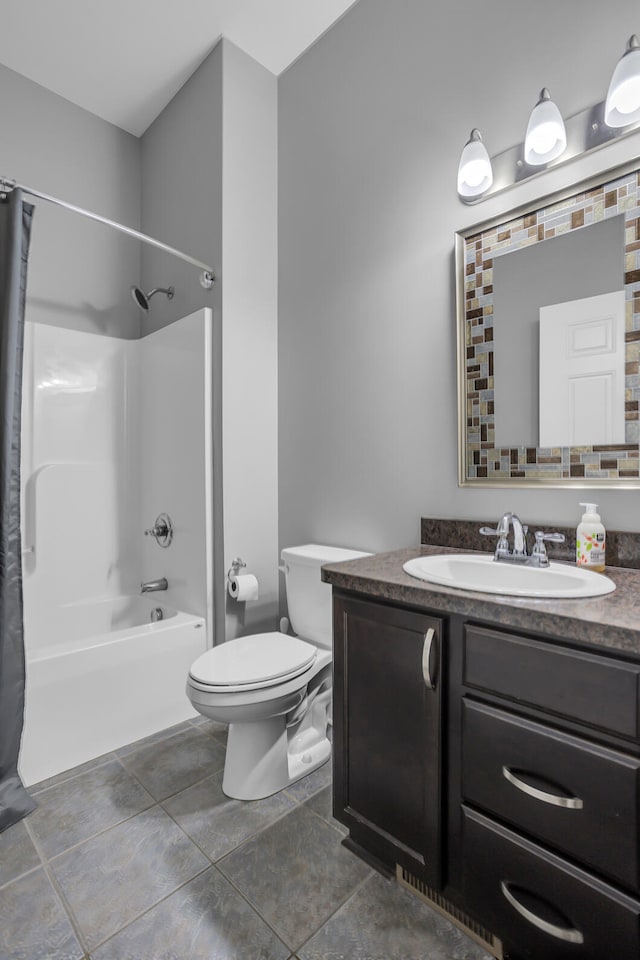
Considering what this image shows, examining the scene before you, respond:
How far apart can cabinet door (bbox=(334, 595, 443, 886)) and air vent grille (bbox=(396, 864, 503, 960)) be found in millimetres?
61

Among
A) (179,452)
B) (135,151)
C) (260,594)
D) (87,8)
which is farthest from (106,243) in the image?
(260,594)

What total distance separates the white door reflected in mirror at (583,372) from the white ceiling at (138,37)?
A: 5.58 ft

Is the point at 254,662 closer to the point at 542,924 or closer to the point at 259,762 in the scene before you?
the point at 259,762

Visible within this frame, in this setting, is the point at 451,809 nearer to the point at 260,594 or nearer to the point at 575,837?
the point at 575,837

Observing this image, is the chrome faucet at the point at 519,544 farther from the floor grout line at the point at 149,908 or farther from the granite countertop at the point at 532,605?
the floor grout line at the point at 149,908

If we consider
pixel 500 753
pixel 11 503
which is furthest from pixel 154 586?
pixel 500 753

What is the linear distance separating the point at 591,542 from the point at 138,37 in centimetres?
271

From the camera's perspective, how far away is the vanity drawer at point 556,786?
2.69 feet

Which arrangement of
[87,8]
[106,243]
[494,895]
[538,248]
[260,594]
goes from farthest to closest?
[106,243], [260,594], [87,8], [538,248], [494,895]

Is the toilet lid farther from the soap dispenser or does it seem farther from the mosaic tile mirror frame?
the soap dispenser

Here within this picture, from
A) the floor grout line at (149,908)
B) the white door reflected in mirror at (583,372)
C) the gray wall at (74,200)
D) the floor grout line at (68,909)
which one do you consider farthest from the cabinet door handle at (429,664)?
the gray wall at (74,200)

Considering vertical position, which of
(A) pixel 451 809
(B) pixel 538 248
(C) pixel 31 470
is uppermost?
(B) pixel 538 248

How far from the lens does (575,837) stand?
87cm

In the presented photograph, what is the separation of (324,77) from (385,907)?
9.68 ft
